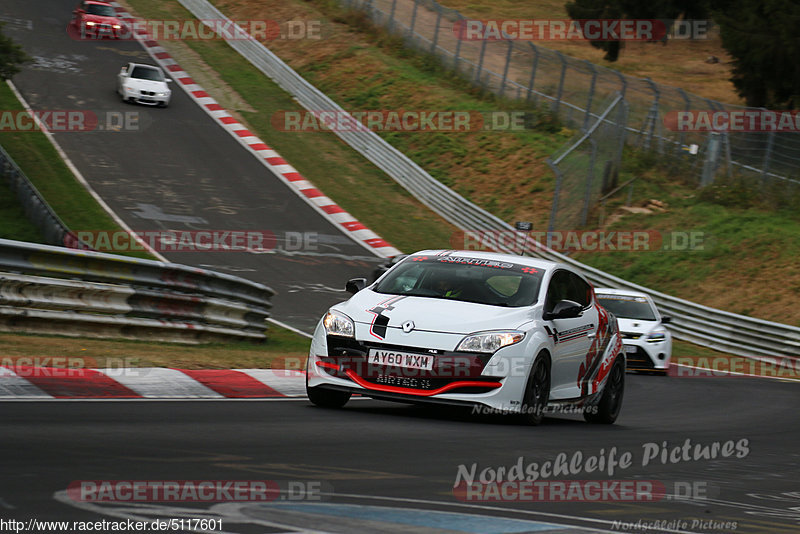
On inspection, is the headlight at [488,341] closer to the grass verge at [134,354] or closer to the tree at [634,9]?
the grass verge at [134,354]

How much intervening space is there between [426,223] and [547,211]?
3464mm

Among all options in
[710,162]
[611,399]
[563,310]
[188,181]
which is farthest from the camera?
[710,162]

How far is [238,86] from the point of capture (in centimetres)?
3950

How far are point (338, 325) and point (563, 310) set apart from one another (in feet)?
6.22

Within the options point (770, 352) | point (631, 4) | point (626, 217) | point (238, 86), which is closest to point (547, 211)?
point (626, 217)

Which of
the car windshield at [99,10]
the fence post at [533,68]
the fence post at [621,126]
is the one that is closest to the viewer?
the fence post at [621,126]

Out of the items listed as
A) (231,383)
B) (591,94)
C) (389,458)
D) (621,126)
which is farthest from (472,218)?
(389,458)

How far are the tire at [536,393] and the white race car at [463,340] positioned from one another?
12 millimetres

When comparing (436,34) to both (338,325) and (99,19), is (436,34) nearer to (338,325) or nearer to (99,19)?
(99,19)

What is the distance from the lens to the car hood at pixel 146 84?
113ft

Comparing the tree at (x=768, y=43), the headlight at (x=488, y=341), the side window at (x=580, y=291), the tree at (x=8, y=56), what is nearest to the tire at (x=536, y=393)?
the headlight at (x=488, y=341)

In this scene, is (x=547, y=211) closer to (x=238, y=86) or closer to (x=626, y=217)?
(x=626, y=217)

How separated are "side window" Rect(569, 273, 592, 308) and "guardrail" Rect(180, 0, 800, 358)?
42.4ft

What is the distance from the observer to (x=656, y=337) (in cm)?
1936
